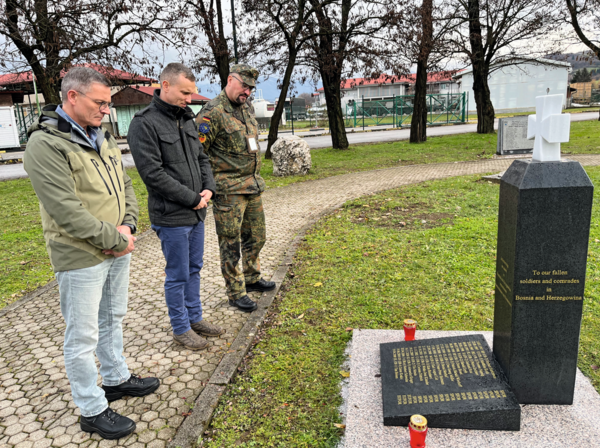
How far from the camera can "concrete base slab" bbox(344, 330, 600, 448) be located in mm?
2459

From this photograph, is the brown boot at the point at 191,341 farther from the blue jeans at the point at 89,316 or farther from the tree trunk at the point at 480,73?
the tree trunk at the point at 480,73

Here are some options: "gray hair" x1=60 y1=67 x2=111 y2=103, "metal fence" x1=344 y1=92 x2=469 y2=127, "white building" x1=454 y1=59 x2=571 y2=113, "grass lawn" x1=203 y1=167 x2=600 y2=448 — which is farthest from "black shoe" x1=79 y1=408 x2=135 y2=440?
"white building" x1=454 y1=59 x2=571 y2=113

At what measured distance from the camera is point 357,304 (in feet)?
14.6

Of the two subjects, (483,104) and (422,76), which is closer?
(422,76)

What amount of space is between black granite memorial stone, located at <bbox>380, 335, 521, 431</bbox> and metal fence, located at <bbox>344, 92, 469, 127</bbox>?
34.8 meters

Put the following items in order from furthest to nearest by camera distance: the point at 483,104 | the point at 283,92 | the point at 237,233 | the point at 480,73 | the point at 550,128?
1. the point at 480,73
2. the point at 483,104
3. the point at 283,92
4. the point at 237,233
5. the point at 550,128

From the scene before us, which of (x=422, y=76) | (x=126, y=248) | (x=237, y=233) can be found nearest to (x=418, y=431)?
(x=126, y=248)

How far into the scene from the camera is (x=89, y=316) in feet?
8.46

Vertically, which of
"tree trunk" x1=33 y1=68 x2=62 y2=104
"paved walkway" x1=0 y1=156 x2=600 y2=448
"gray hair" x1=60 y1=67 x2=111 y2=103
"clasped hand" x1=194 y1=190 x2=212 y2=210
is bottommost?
"paved walkway" x1=0 y1=156 x2=600 y2=448

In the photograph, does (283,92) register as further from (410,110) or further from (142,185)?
(410,110)

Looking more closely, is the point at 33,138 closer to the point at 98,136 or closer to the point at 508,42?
the point at 98,136

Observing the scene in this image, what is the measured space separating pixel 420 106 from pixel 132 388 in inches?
752

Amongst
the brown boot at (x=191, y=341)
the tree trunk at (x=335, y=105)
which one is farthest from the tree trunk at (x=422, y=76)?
the brown boot at (x=191, y=341)

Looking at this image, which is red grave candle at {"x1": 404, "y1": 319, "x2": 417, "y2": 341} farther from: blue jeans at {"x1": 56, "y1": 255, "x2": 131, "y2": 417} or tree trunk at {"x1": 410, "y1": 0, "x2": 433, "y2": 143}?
tree trunk at {"x1": 410, "y1": 0, "x2": 433, "y2": 143}
